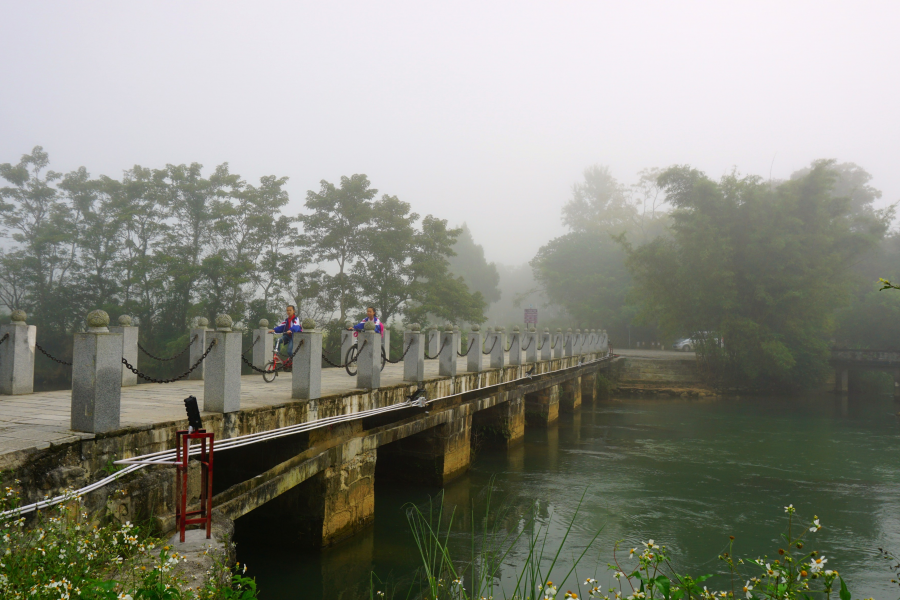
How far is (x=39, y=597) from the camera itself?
286cm

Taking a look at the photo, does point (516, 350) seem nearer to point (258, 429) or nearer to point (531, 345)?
point (531, 345)

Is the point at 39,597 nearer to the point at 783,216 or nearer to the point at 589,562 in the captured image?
the point at 589,562

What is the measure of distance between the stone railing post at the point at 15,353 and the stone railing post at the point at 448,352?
6.15 m

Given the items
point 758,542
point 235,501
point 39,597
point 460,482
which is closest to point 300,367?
point 235,501

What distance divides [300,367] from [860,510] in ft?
32.8

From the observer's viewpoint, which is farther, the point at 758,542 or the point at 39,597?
the point at 758,542

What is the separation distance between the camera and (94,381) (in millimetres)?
4754

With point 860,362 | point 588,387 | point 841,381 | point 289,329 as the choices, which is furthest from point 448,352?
point 841,381

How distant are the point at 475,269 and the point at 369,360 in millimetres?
52619

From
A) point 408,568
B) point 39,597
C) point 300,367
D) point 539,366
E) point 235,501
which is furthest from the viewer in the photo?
point 539,366

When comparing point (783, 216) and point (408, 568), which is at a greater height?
point (783, 216)

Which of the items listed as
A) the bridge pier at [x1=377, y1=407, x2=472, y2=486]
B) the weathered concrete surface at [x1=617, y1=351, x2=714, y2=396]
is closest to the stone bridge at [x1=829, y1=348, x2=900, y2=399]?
the weathered concrete surface at [x1=617, y1=351, x2=714, y2=396]

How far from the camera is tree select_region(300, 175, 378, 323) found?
1067 inches

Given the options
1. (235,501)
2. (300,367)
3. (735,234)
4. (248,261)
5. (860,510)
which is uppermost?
(735,234)
